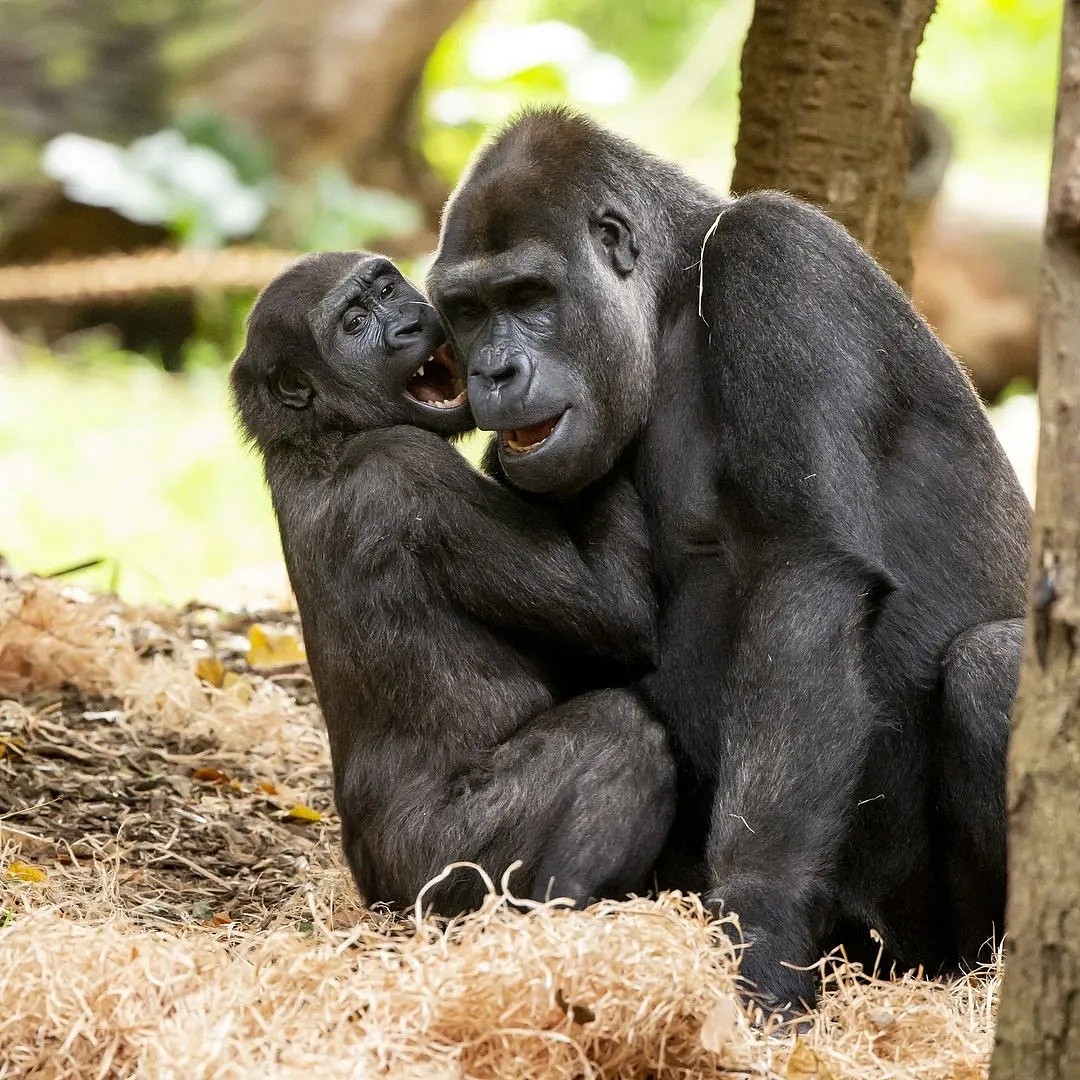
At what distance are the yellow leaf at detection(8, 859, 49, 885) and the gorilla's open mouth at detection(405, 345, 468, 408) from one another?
1.39 meters

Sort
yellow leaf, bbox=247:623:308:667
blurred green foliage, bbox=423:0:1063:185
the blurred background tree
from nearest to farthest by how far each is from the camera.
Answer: yellow leaf, bbox=247:623:308:667
the blurred background tree
blurred green foliage, bbox=423:0:1063:185

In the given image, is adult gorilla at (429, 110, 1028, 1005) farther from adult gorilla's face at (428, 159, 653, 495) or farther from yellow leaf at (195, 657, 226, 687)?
yellow leaf at (195, 657, 226, 687)

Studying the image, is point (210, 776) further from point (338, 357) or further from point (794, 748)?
point (794, 748)

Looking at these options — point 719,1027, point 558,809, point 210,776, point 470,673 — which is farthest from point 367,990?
point 210,776

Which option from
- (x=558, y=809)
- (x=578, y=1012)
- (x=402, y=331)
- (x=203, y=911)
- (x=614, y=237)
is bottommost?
(x=203, y=911)

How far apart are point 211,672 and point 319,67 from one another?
754cm

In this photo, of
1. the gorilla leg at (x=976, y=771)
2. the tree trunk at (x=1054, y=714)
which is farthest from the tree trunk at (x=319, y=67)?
the tree trunk at (x=1054, y=714)

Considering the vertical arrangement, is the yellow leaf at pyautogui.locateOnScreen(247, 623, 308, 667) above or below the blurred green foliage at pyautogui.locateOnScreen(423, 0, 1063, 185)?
below

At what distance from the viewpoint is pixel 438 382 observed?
153 inches

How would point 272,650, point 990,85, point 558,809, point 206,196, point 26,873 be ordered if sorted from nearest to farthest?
1. point 558,809
2. point 26,873
3. point 272,650
4. point 206,196
5. point 990,85

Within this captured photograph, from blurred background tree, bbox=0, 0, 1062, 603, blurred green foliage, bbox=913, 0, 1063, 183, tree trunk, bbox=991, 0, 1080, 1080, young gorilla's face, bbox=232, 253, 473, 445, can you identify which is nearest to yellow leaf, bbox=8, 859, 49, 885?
young gorilla's face, bbox=232, 253, 473, 445

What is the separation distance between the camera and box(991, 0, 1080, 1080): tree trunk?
81.2 inches

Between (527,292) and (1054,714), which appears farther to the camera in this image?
(527,292)

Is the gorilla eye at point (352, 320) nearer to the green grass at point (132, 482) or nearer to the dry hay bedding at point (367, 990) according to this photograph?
the dry hay bedding at point (367, 990)
